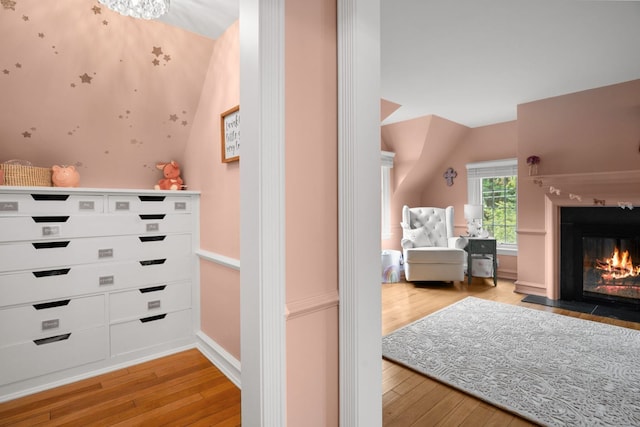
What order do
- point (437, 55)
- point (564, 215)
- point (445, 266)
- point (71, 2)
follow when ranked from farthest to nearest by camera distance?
point (445, 266) → point (564, 215) → point (437, 55) → point (71, 2)

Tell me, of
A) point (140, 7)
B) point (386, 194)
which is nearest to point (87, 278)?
point (140, 7)

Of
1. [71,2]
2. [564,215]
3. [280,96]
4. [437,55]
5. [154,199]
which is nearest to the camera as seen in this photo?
Result: [280,96]

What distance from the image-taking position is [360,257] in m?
1.32

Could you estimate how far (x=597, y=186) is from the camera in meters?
3.68

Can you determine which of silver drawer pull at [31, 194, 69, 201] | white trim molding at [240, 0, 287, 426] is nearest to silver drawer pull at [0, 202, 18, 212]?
silver drawer pull at [31, 194, 69, 201]

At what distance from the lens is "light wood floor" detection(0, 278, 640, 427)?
1.84 meters

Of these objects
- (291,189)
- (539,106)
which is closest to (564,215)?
(539,106)

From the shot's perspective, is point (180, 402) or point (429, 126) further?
point (429, 126)

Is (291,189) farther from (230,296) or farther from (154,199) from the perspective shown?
(154,199)

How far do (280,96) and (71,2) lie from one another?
180cm

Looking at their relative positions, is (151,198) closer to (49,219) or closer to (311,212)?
(49,219)

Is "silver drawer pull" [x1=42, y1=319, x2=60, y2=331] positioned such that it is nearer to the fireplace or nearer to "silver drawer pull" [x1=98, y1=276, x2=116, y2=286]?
"silver drawer pull" [x1=98, y1=276, x2=116, y2=286]

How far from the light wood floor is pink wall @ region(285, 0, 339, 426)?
2.74ft

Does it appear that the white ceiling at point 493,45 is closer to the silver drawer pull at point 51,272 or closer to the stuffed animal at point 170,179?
the stuffed animal at point 170,179
